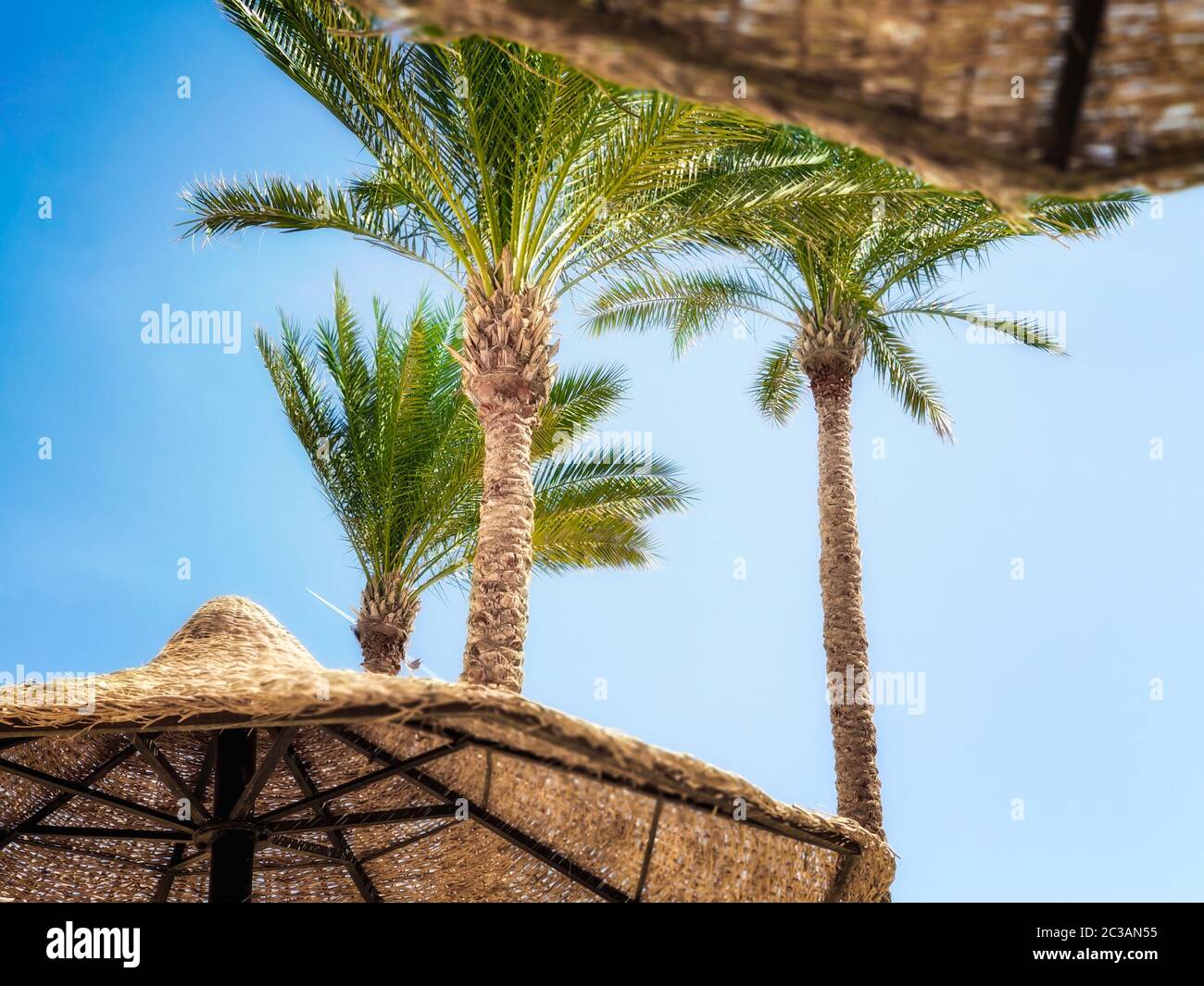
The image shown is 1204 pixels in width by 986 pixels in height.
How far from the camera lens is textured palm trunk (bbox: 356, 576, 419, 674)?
12.3 m

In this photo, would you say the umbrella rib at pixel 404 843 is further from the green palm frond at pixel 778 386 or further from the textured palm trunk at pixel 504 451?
the green palm frond at pixel 778 386

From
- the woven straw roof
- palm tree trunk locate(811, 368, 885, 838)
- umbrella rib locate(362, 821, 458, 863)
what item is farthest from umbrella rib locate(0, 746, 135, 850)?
palm tree trunk locate(811, 368, 885, 838)

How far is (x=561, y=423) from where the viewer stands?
42.2ft

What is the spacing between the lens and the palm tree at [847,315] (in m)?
9.76

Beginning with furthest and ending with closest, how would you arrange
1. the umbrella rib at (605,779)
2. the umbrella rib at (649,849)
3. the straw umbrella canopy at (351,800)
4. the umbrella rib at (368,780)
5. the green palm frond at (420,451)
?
the green palm frond at (420,451), the umbrella rib at (368,780), the umbrella rib at (649,849), the umbrella rib at (605,779), the straw umbrella canopy at (351,800)

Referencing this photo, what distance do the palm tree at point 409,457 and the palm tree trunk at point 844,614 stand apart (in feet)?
9.41

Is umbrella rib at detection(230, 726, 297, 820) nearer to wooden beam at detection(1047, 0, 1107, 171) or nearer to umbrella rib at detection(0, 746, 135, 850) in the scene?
umbrella rib at detection(0, 746, 135, 850)

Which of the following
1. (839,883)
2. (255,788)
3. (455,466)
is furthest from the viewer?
(455,466)

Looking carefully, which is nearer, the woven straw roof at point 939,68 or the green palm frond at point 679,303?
the woven straw roof at point 939,68

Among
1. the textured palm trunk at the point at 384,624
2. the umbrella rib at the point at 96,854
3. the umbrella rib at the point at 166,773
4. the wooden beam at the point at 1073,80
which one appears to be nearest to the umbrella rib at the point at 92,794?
the umbrella rib at the point at 166,773

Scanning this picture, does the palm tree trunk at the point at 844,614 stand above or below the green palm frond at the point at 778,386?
below
